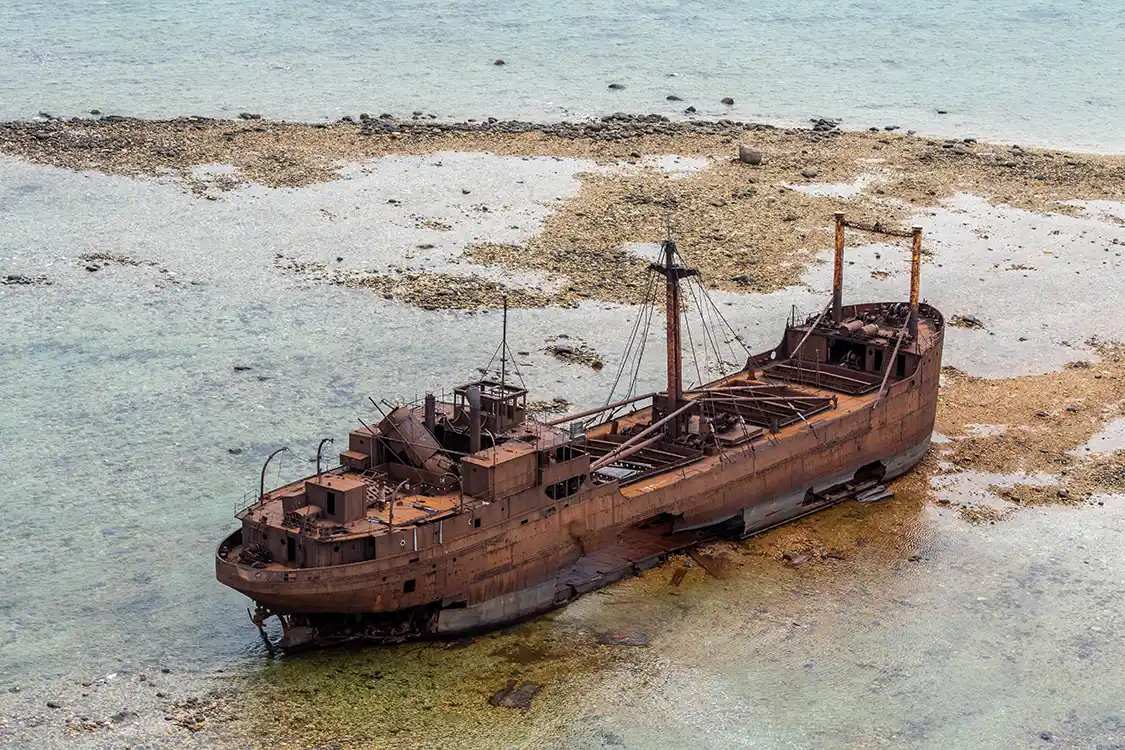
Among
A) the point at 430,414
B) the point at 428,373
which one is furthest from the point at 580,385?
the point at 430,414

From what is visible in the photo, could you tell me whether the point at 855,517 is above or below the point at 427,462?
below

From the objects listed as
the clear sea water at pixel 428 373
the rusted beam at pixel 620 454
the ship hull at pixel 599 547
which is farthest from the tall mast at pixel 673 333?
the clear sea water at pixel 428 373

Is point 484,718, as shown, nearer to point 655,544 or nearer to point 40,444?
point 655,544

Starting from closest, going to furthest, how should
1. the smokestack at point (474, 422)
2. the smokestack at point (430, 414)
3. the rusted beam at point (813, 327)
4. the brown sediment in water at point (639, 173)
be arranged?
the smokestack at point (474, 422) < the smokestack at point (430, 414) < the rusted beam at point (813, 327) < the brown sediment in water at point (639, 173)

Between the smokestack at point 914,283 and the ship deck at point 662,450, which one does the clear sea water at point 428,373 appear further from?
the smokestack at point 914,283

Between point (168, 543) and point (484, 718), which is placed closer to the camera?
point (484, 718)

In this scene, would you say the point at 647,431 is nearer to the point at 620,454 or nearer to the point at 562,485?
the point at 620,454

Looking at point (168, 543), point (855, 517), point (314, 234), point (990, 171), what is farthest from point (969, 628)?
point (990, 171)
